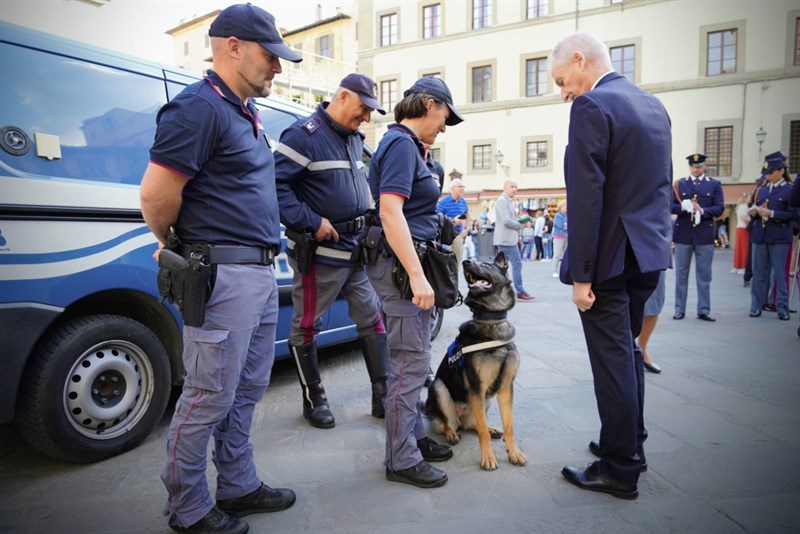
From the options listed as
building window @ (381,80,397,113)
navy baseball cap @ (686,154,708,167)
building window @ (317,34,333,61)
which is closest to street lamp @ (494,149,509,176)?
building window @ (381,80,397,113)

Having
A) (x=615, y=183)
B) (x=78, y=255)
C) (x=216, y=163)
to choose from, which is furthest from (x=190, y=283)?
(x=615, y=183)

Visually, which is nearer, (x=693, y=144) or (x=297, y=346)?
A: (x=297, y=346)

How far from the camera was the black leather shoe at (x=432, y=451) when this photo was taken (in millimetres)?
2955

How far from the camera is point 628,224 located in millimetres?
2424

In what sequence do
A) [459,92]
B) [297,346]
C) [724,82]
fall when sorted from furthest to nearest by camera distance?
[459,92]
[724,82]
[297,346]

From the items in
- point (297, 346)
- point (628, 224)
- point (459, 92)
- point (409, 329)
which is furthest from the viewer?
point (459, 92)

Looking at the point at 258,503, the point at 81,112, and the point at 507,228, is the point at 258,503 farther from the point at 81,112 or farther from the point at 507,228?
the point at 507,228

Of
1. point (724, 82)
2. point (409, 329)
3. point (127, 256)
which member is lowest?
point (409, 329)

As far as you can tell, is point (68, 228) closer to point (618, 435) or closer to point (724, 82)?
point (618, 435)

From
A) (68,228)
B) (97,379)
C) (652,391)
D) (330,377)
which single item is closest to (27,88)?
(68,228)

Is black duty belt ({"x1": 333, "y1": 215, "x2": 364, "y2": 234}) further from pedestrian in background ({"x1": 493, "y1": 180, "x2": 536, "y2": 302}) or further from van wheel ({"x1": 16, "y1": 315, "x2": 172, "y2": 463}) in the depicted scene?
pedestrian in background ({"x1": 493, "y1": 180, "x2": 536, "y2": 302})

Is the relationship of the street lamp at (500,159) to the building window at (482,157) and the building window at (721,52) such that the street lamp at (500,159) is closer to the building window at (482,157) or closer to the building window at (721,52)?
the building window at (482,157)

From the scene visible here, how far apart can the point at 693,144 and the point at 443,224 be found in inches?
1082

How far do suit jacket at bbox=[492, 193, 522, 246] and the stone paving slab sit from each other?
15.1 feet
